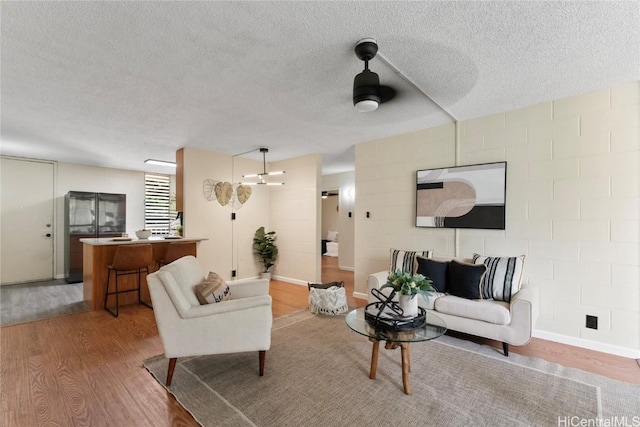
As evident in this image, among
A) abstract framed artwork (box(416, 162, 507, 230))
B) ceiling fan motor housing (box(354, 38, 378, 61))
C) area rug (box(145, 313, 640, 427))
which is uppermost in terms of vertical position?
ceiling fan motor housing (box(354, 38, 378, 61))

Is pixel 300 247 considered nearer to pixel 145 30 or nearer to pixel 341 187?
pixel 341 187

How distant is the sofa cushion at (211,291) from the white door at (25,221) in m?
5.70

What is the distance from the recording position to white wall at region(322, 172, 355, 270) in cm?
738

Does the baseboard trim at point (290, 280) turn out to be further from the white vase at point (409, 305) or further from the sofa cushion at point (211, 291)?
the white vase at point (409, 305)

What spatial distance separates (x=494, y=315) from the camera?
8.71ft

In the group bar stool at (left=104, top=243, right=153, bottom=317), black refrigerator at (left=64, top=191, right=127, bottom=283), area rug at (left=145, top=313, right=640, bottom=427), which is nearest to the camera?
area rug at (left=145, top=313, right=640, bottom=427)

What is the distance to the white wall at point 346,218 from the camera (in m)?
7.38

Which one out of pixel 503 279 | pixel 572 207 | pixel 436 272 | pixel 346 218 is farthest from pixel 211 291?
pixel 346 218

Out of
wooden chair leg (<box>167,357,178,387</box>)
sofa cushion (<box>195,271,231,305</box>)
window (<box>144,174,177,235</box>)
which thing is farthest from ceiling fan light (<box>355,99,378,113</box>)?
window (<box>144,174,177,235</box>)

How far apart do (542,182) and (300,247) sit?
388 cm

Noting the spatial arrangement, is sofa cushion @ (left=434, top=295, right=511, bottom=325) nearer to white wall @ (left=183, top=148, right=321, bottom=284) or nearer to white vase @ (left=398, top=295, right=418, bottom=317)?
white vase @ (left=398, top=295, right=418, bottom=317)

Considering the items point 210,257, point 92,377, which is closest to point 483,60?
point 92,377

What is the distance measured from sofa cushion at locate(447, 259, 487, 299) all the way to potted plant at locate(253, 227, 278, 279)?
3684mm

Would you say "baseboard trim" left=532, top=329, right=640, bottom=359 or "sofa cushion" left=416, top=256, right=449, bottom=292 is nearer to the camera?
"baseboard trim" left=532, top=329, right=640, bottom=359
